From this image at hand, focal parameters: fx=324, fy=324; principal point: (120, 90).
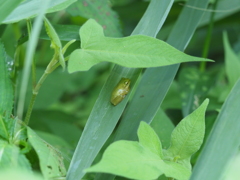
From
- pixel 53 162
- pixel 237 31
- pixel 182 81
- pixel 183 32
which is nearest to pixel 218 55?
pixel 237 31

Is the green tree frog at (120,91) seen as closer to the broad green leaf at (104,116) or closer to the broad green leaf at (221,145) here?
the broad green leaf at (104,116)

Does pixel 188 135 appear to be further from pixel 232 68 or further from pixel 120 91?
pixel 232 68

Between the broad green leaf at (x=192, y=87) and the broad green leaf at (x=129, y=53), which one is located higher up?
the broad green leaf at (x=129, y=53)

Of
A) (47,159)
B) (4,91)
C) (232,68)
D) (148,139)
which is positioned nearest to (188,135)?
(148,139)

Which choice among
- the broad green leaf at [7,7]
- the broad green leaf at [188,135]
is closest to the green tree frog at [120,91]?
the broad green leaf at [188,135]

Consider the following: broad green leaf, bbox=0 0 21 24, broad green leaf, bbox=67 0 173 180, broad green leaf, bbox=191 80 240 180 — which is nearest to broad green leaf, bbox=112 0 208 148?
broad green leaf, bbox=67 0 173 180

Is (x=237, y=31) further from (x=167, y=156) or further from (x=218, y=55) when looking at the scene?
(x=167, y=156)
